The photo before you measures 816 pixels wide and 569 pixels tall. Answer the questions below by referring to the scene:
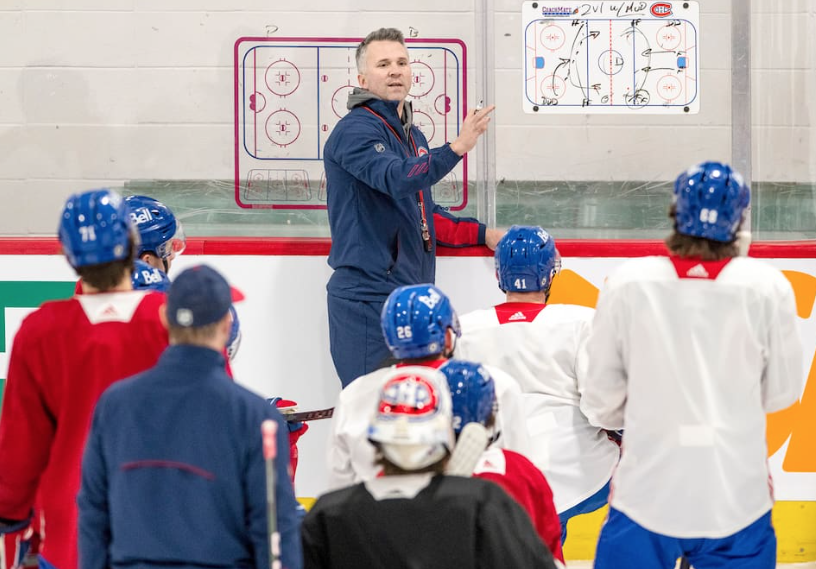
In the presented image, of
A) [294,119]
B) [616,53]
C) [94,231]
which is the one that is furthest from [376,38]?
[94,231]

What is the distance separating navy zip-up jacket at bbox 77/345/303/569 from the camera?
81.4 inches

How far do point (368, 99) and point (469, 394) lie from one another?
1840 mm

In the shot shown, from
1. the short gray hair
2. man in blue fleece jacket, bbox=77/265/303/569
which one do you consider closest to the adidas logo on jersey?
man in blue fleece jacket, bbox=77/265/303/569

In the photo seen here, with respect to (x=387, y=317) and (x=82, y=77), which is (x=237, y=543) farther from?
(x=82, y=77)

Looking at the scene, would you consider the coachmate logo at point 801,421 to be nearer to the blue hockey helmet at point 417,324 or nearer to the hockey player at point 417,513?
the blue hockey helmet at point 417,324

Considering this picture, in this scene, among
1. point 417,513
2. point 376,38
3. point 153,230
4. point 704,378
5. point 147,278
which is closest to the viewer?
point 417,513

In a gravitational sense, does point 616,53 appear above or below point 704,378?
above

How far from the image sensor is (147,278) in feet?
9.60

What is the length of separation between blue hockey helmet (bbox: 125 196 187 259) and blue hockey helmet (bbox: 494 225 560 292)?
3.03 ft

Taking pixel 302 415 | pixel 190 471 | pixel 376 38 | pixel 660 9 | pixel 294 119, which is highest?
pixel 660 9

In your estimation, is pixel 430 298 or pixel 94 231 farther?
pixel 430 298

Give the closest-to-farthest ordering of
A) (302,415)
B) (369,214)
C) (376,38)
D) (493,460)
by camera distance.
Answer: (493,460), (302,415), (369,214), (376,38)

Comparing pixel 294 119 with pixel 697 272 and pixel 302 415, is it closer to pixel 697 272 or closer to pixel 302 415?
pixel 302 415

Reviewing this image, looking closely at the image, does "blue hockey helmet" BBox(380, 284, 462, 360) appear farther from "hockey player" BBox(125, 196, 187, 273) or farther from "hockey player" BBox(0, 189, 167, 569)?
"hockey player" BBox(125, 196, 187, 273)
